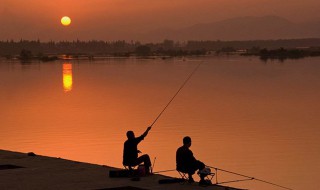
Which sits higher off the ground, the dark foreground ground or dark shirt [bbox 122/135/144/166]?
dark shirt [bbox 122/135/144/166]

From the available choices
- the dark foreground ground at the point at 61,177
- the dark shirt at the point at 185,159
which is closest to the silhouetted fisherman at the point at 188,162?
the dark shirt at the point at 185,159

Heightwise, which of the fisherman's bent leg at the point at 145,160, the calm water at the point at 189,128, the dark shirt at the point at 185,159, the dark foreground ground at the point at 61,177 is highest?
the dark shirt at the point at 185,159

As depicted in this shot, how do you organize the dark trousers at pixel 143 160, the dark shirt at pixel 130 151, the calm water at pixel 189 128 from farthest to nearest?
the calm water at pixel 189 128
the dark trousers at pixel 143 160
the dark shirt at pixel 130 151

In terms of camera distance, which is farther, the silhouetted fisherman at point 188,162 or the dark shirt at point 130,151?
the dark shirt at point 130,151

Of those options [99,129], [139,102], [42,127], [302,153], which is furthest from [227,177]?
[139,102]

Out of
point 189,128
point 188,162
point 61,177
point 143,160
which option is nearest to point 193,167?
point 188,162

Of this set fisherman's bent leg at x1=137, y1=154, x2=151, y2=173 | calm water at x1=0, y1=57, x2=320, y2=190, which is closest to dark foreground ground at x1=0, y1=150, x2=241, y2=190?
fisherman's bent leg at x1=137, y1=154, x2=151, y2=173

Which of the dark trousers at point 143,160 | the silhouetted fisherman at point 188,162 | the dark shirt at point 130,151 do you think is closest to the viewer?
the silhouetted fisherman at point 188,162

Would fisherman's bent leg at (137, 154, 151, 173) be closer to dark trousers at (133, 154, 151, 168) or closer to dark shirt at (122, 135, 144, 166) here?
dark trousers at (133, 154, 151, 168)

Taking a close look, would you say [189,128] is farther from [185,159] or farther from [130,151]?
[185,159]

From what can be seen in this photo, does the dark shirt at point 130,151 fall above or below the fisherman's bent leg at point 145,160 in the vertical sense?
above

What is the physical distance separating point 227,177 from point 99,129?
42.7 feet

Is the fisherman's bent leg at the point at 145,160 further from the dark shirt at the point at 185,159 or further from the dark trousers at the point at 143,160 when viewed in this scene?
the dark shirt at the point at 185,159

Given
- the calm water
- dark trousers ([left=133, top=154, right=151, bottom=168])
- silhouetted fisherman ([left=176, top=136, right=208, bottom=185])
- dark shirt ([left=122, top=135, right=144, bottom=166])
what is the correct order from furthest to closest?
1. the calm water
2. dark trousers ([left=133, top=154, right=151, bottom=168])
3. dark shirt ([left=122, top=135, right=144, bottom=166])
4. silhouetted fisherman ([left=176, top=136, right=208, bottom=185])
